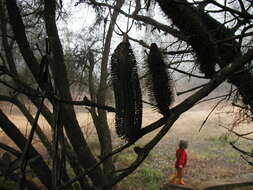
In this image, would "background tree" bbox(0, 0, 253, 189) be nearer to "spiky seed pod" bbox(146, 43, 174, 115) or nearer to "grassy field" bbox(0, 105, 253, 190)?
"spiky seed pod" bbox(146, 43, 174, 115)

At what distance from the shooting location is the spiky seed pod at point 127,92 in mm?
941

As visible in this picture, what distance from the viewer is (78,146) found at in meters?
3.91

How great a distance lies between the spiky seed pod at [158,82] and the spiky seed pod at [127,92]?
0.36 feet

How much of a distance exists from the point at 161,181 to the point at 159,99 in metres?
9.85

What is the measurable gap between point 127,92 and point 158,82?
0.16 m

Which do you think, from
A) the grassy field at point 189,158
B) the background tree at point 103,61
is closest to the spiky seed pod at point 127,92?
the background tree at point 103,61

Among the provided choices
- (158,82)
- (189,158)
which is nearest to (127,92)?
(158,82)

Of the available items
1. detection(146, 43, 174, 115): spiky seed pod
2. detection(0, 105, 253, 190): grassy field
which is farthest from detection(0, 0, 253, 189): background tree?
detection(0, 105, 253, 190): grassy field

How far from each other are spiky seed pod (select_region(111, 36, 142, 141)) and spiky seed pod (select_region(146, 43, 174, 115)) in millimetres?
108

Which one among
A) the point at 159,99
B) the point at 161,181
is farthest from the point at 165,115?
the point at 161,181

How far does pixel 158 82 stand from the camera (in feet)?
3.49

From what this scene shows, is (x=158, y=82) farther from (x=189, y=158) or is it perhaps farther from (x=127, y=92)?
(x=189, y=158)

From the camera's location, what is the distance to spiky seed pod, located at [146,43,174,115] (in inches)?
41.4

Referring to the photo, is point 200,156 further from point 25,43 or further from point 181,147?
point 25,43
